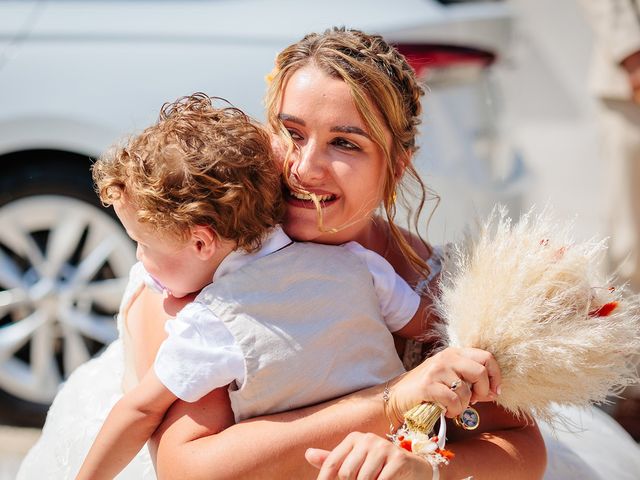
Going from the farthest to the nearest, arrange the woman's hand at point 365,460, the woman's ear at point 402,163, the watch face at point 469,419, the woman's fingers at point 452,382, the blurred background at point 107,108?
the blurred background at point 107,108 < the woman's ear at point 402,163 < the watch face at point 469,419 < the woman's fingers at point 452,382 < the woman's hand at point 365,460

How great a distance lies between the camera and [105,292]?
385 cm

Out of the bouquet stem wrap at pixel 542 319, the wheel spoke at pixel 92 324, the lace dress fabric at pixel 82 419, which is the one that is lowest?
the wheel spoke at pixel 92 324

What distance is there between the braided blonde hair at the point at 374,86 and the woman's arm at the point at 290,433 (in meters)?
0.43

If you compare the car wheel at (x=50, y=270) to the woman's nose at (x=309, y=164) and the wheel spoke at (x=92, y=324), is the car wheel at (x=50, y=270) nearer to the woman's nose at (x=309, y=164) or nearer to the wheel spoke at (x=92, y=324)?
the wheel spoke at (x=92, y=324)

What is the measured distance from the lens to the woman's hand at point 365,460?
5.14 ft

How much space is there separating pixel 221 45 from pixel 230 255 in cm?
202

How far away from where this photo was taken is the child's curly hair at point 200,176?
1701mm

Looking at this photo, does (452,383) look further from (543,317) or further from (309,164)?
→ (309,164)

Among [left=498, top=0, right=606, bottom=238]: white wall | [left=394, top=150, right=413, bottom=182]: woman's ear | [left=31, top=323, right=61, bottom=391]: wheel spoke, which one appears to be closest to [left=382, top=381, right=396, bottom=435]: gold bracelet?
[left=394, top=150, right=413, bottom=182]: woman's ear

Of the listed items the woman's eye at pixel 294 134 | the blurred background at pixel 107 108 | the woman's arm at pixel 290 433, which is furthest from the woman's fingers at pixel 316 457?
the blurred background at pixel 107 108

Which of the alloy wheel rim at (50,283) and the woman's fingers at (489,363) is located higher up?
the woman's fingers at (489,363)

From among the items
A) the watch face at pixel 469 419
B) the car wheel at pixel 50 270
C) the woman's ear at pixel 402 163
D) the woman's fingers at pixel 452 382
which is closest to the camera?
the woman's fingers at pixel 452 382

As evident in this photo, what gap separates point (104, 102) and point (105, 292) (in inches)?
30.1

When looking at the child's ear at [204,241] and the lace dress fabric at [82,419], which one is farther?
the lace dress fabric at [82,419]
